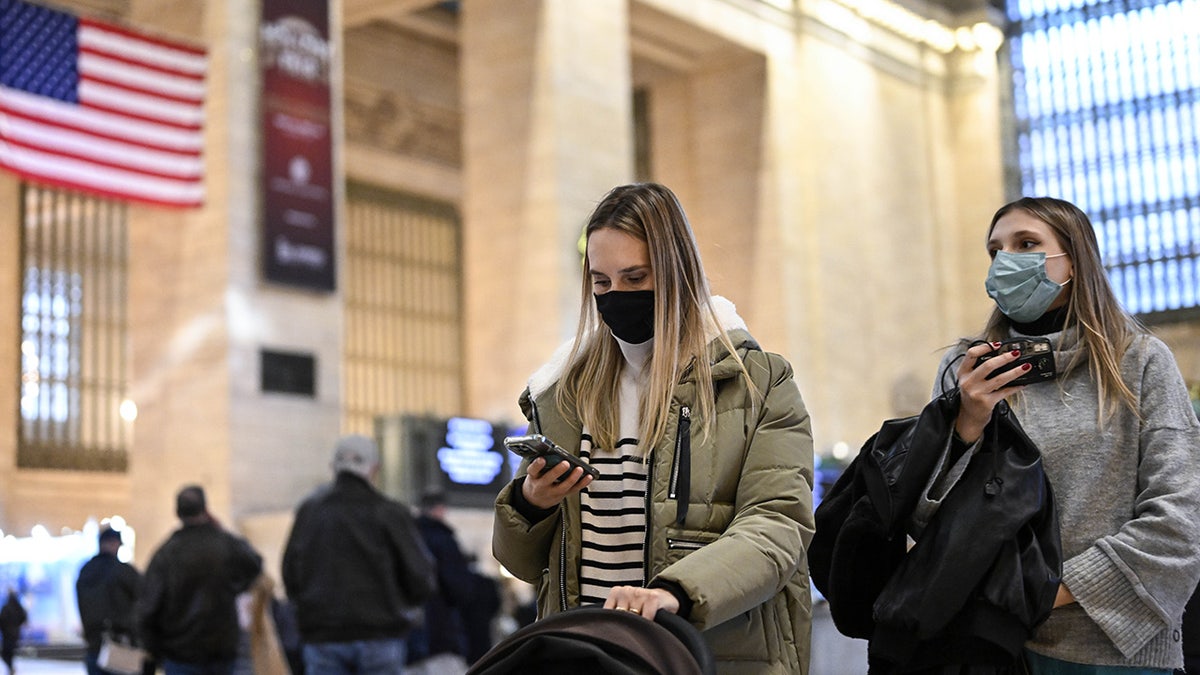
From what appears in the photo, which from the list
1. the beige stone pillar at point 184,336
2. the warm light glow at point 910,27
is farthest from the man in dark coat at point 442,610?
the warm light glow at point 910,27

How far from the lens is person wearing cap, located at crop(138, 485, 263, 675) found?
7715mm

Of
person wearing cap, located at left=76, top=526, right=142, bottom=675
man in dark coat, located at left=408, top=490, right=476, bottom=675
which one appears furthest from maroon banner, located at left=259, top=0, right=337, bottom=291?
man in dark coat, located at left=408, top=490, right=476, bottom=675

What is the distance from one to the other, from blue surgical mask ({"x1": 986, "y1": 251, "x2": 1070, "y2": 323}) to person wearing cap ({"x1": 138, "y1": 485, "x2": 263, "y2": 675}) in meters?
5.37

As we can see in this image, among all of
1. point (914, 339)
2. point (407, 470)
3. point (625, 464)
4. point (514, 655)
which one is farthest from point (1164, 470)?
point (914, 339)

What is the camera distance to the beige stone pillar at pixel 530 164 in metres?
21.6

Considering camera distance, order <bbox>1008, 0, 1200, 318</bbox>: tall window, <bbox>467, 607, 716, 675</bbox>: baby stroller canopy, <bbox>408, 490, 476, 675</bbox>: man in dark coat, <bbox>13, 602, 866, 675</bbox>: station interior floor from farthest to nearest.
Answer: <bbox>1008, 0, 1200, 318</bbox>: tall window → <bbox>408, 490, 476, 675</bbox>: man in dark coat → <bbox>13, 602, 866, 675</bbox>: station interior floor → <bbox>467, 607, 716, 675</bbox>: baby stroller canopy

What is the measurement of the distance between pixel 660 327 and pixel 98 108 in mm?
13532

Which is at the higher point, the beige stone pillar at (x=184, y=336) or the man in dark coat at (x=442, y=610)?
the beige stone pillar at (x=184, y=336)

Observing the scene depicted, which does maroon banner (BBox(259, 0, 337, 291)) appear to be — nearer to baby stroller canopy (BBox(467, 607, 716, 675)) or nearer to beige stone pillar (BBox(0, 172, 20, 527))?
beige stone pillar (BBox(0, 172, 20, 527))

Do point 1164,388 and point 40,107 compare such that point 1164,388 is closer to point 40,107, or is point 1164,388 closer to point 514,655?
point 514,655

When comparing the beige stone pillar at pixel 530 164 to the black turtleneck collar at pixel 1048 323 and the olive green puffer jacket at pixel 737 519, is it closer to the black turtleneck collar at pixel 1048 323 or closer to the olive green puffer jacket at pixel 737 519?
the black turtleneck collar at pixel 1048 323

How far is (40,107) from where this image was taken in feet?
49.2

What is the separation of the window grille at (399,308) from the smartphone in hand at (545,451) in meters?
25.3

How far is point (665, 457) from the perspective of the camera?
2912mm
